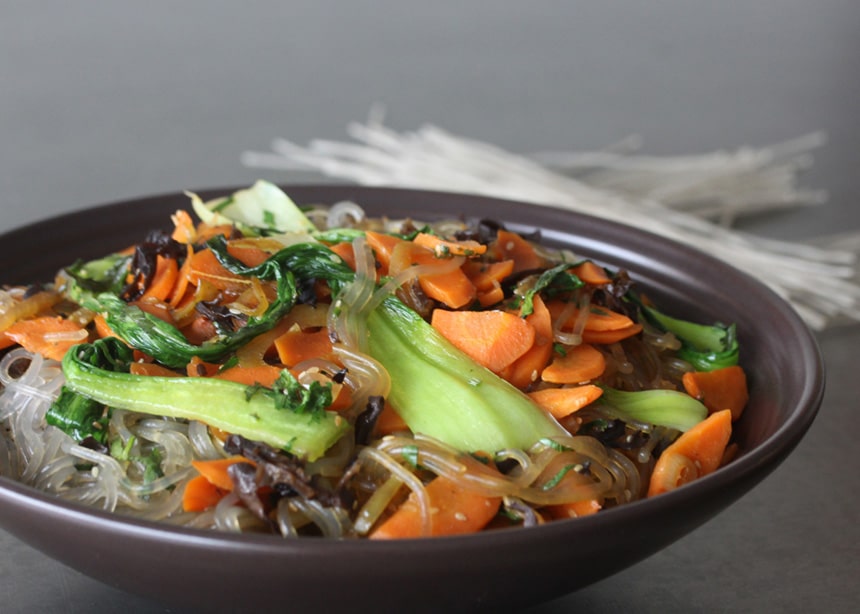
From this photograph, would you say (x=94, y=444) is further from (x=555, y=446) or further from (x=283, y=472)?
(x=555, y=446)

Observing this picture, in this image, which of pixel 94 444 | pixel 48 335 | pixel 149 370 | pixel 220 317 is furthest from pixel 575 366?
pixel 48 335

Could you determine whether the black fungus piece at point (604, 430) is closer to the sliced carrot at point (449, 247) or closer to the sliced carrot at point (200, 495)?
the sliced carrot at point (449, 247)

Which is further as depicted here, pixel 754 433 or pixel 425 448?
pixel 754 433

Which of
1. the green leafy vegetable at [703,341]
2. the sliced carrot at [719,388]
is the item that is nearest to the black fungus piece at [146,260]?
the green leafy vegetable at [703,341]

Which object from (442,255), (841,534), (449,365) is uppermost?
(442,255)

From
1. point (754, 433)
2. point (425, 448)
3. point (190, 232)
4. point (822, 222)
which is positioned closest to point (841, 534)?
point (754, 433)

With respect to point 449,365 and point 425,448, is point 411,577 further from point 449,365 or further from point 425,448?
point 449,365
